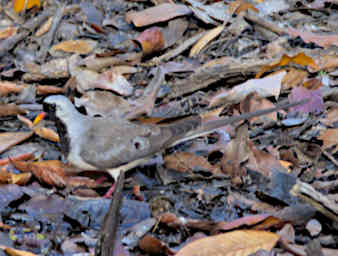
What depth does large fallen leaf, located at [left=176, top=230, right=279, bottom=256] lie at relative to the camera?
373 cm

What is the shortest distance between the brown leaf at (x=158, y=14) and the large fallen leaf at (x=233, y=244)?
11.8ft

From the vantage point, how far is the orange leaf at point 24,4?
730 centimetres

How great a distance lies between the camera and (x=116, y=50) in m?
6.58

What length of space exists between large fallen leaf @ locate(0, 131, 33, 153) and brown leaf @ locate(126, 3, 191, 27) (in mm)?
2108

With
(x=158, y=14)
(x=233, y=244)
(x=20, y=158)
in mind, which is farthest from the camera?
(x=158, y=14)

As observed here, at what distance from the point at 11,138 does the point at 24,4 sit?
102 inches

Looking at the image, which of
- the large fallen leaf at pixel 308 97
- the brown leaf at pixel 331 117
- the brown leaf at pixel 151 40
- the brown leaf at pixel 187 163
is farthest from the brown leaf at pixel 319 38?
the brown leaf at pixel 187 163

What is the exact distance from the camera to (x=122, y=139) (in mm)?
5281

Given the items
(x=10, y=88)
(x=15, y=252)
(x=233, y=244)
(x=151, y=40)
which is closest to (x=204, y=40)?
(x=151, y=40)

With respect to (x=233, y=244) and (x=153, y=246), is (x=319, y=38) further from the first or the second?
(x=153, y=246)

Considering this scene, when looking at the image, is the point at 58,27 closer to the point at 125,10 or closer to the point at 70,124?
the point at 125,10

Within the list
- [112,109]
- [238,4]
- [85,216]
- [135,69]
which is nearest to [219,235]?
[85,216]

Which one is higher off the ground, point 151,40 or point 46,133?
point 151,40

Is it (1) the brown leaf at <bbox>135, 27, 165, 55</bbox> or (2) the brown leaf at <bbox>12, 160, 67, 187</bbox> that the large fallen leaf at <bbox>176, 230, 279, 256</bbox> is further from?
(1) the brown leaf at <bbox>135, 27, 165, 55</bbox>
